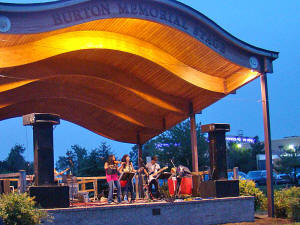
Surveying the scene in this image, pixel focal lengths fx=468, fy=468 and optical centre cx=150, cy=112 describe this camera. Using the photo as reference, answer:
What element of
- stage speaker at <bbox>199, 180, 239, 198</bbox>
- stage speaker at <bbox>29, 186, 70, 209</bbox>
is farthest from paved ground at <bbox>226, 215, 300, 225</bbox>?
stage speaker at <bbox>29, 186, 70, 209</bbox>

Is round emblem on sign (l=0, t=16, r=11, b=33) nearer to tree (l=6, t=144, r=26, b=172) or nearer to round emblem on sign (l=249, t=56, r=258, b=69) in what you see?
round emblem on sign (l=249, t=56, r=258, b=69)

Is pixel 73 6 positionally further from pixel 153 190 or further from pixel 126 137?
pixel 126 137

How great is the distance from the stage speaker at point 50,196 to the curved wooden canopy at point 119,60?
3.79 m

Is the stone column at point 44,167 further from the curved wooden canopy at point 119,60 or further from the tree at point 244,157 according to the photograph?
the tree at point 244,157

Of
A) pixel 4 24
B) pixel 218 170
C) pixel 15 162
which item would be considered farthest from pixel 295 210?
pixel 15 162

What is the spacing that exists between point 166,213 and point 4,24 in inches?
254

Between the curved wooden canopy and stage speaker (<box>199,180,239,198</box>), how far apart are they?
3.78m

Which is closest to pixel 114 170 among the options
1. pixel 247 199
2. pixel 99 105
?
pixel 247 199

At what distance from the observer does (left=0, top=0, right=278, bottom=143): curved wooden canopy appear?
40.9ft

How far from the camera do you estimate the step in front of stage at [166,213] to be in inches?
449

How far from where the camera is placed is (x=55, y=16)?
38.9 ft

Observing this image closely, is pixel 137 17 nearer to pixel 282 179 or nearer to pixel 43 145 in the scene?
pixel 43 145

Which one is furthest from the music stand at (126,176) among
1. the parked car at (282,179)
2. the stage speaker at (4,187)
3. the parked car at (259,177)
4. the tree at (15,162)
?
the tree at (15,162)

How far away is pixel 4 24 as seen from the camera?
1111 cm
